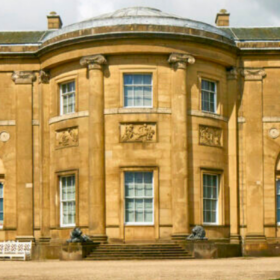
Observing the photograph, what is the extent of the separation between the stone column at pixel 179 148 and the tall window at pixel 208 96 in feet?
5.07

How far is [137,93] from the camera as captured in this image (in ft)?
113

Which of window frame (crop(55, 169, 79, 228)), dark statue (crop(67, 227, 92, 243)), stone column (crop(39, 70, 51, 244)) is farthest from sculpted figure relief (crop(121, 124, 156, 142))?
dark statue (crop(67, 227, 92, 243))

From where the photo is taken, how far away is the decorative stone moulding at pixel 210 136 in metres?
35.1

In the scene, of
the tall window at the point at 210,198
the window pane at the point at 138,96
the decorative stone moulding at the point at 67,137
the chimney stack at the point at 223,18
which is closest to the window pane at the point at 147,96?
the window pane at the point at 138,96

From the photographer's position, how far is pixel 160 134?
1345 inches

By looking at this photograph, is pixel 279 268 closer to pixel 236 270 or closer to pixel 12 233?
pixel 236 270

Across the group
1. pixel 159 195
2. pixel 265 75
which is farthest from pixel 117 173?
pixel 265 75

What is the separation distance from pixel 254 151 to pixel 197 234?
633 cm

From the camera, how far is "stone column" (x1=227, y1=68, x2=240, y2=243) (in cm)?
3606

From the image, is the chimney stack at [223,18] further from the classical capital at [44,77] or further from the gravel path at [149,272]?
the gravel path at [149,272]

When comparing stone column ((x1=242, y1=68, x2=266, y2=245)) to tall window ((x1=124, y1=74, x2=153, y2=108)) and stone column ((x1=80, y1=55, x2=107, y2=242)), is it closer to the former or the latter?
tall window ((x1=124, y1=74, x2=153, y2=108))

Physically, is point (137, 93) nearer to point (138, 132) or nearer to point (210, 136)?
point (138, 132)

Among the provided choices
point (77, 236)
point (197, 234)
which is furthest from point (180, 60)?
point (77, 236)

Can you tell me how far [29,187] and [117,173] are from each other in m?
4.94
